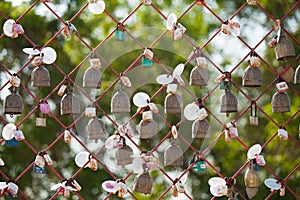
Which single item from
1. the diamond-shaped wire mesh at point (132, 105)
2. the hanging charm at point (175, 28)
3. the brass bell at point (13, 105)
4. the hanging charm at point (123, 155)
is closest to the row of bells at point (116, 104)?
the brass bell at point (13, 105)

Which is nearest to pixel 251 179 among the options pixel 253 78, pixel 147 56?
pixel 253 78

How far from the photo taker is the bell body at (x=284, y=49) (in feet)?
8.60

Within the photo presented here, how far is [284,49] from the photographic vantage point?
2.63 metres

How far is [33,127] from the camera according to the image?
620 cm

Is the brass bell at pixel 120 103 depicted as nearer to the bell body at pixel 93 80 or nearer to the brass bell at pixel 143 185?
the bell body at pixel 93 80

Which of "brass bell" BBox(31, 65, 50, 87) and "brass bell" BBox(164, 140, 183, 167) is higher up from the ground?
"brass bell" BBox(31, 65, 50, 87)

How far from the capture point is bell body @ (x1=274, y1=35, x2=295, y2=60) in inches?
103

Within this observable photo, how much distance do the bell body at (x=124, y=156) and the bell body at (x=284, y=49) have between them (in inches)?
25.7

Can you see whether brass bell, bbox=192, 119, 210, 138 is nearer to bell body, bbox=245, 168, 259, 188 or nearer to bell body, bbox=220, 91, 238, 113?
bell body, bbox=220, 91, 238, 113

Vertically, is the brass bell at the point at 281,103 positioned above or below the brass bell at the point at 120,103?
above

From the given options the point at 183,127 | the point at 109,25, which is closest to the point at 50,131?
the point at 109,25

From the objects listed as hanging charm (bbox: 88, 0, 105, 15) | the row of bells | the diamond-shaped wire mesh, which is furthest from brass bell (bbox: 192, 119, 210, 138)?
the diamond-shaped wire mesh

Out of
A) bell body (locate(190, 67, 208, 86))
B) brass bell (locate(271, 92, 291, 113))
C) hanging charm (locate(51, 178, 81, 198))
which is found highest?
bell body (locate(190, 67, 208, 86))

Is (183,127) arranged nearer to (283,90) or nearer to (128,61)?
(283,90)
